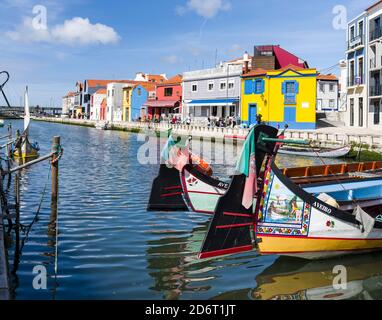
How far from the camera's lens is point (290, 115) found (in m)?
47.9

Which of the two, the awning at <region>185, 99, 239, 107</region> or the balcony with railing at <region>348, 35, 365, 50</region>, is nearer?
the balcony with railing at <region>348, 35, 365, 50</region>

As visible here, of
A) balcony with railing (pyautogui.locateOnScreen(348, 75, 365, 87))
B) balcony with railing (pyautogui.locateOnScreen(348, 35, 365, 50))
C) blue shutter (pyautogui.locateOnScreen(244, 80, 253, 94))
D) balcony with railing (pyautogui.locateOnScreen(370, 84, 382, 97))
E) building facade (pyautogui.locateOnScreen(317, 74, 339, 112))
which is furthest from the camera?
building facade (pyautogui.locateOnScreen(317, 74, 339, 112))

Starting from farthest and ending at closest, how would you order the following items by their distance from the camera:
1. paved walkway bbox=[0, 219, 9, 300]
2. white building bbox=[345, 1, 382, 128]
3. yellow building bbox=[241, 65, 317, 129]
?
yellow building bbox=[241, 65, 317, 129], white building bbox=[345, 1, 382, 128], paved walkway bbox=[0, 219, 9, 300]

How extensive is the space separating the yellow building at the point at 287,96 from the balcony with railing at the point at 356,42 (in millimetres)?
4116

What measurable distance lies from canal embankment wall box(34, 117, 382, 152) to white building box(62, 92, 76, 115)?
67.3 m

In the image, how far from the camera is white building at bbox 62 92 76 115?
139000 millimetres

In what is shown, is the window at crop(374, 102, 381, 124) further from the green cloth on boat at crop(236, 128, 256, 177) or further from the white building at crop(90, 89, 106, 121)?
the white building at crop(90, 89, 106, 121)

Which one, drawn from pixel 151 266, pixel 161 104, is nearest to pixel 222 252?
pixel 151 266

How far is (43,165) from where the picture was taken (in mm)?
26688

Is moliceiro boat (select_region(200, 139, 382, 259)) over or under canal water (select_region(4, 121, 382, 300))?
over

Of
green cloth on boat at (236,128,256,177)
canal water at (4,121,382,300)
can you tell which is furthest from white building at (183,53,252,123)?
green cloth on boat at (236,128,256,177)

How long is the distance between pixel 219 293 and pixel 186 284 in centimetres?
73

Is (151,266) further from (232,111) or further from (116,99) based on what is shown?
(116,99)

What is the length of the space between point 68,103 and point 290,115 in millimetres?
112402
